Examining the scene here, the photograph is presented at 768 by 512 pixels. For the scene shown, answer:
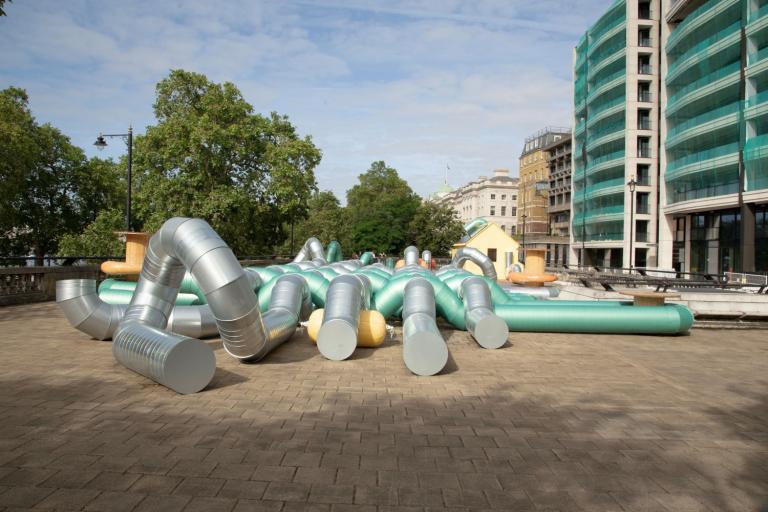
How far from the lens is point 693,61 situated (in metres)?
38.4

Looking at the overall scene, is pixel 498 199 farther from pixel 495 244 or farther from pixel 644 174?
pixel 495 244

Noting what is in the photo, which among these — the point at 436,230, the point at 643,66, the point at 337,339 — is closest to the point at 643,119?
the point at 643,66

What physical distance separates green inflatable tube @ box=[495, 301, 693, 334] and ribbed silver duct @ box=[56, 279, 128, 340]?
7241 mm

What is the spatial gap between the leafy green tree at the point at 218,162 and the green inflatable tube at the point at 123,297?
18091mm

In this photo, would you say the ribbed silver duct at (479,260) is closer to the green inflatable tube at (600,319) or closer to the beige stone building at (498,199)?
the green inflatable tube at (600,319)

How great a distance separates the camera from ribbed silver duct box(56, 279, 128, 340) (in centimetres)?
855

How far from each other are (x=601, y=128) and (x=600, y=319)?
4987cm

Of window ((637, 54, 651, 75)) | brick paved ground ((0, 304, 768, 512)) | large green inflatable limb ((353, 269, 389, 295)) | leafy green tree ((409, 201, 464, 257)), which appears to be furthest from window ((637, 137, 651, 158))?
brick paved ground ((0, 304, 768, 512))

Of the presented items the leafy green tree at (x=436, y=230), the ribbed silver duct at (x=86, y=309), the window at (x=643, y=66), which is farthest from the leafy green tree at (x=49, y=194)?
the window at (x=643, y=66)

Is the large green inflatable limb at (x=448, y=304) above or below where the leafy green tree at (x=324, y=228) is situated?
below

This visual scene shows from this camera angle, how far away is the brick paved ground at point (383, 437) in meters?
3.68

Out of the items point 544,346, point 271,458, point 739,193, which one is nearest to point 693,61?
point 739,193

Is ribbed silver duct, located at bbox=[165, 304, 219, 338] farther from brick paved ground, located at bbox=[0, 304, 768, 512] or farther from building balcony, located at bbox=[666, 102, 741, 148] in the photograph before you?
building balcony, located at bbox=[666, 102, 741, 148]

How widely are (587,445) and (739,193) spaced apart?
34.9 m
